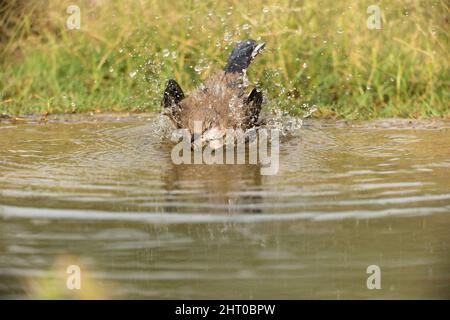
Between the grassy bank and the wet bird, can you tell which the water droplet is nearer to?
the grassy bank

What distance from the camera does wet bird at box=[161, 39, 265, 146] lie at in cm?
690

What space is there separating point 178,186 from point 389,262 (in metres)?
1.78

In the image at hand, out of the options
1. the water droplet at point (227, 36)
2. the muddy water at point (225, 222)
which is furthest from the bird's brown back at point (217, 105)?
the water droplet at point (227, 36)

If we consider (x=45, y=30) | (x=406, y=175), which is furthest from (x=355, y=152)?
(x=45, y=30)

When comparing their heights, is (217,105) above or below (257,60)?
below

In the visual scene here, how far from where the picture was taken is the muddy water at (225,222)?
3627 millimetres

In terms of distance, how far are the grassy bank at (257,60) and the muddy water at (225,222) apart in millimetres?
1950

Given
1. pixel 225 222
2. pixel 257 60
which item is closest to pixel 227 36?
pixel 257 60

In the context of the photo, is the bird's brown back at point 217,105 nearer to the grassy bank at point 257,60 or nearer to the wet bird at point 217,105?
the wet bird at point 217,105

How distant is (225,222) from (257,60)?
464 centimetres

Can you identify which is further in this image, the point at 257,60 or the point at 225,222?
the point at 257,60

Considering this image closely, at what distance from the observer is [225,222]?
4.48 metres

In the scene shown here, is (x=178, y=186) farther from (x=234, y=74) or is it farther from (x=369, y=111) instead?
(x=369, y=111)

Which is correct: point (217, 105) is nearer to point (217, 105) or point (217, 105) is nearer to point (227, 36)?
point (217, 105)
